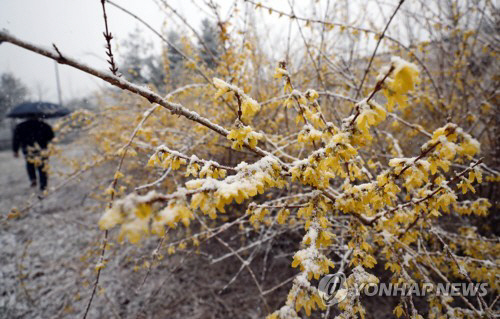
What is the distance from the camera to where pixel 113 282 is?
3.62 m

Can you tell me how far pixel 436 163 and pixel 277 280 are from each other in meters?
2.90

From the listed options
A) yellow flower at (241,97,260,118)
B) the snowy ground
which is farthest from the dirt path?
yellow flower at (241,97,260,118)

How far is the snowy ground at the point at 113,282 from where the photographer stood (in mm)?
3123

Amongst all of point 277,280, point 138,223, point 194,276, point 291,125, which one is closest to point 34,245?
point 194,276

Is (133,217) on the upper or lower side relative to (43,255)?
upper

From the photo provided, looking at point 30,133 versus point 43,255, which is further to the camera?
point 30,133

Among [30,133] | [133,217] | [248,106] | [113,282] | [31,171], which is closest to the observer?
[133,217]

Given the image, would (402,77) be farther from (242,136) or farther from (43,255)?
(43,255)

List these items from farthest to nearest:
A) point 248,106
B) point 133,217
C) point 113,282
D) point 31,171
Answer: point 31,171, point 113,282, point 248,106, point 133,217

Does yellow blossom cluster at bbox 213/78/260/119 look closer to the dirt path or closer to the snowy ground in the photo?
the snowy ground

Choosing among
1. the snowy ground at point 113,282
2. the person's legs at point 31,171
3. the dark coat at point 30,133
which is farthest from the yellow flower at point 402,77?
the person's legs at point 31,171

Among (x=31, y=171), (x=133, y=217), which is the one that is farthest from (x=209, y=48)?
(x=31, y=171)

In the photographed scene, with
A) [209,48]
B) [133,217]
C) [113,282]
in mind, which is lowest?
[113,282]

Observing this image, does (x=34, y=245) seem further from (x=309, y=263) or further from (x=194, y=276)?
(x=309, y=263)
